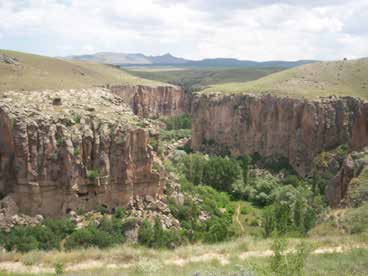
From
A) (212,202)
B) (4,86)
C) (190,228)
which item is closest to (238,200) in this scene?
(212,202)

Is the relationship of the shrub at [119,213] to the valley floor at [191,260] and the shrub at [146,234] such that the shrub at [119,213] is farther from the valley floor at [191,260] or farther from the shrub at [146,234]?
the valley floor at [191,260]

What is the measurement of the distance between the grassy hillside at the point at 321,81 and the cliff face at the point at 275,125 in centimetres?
374

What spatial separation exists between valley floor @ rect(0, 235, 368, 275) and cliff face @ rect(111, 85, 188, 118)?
80.2 m

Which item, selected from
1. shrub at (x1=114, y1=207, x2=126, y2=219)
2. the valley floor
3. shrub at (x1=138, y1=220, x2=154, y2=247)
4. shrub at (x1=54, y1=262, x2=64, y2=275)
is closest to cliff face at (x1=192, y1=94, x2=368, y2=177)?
shrub at (x1=114, y1=207, x2=126, y2=219)

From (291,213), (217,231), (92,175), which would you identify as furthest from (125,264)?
(291,213)

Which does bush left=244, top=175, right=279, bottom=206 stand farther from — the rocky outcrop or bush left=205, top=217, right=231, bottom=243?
the rocky outcrop

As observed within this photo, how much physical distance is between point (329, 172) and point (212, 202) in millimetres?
18249

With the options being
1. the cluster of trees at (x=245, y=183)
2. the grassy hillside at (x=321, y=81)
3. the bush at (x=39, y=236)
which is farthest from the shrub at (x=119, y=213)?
the grassy hillside at (x=321, y=81)

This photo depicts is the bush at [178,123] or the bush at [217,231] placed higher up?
the bush at [178,123]

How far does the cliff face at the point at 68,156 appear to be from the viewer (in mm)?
32656

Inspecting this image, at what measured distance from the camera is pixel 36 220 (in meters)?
31.6

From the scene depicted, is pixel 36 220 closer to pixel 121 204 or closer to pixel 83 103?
pixel 121 204

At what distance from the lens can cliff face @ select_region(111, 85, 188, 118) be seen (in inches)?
3969

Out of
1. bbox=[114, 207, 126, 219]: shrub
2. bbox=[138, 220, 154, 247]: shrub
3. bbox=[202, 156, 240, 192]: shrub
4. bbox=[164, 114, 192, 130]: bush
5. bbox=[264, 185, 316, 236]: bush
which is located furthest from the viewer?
bbox=[164, 114, 192, 130]: bush
